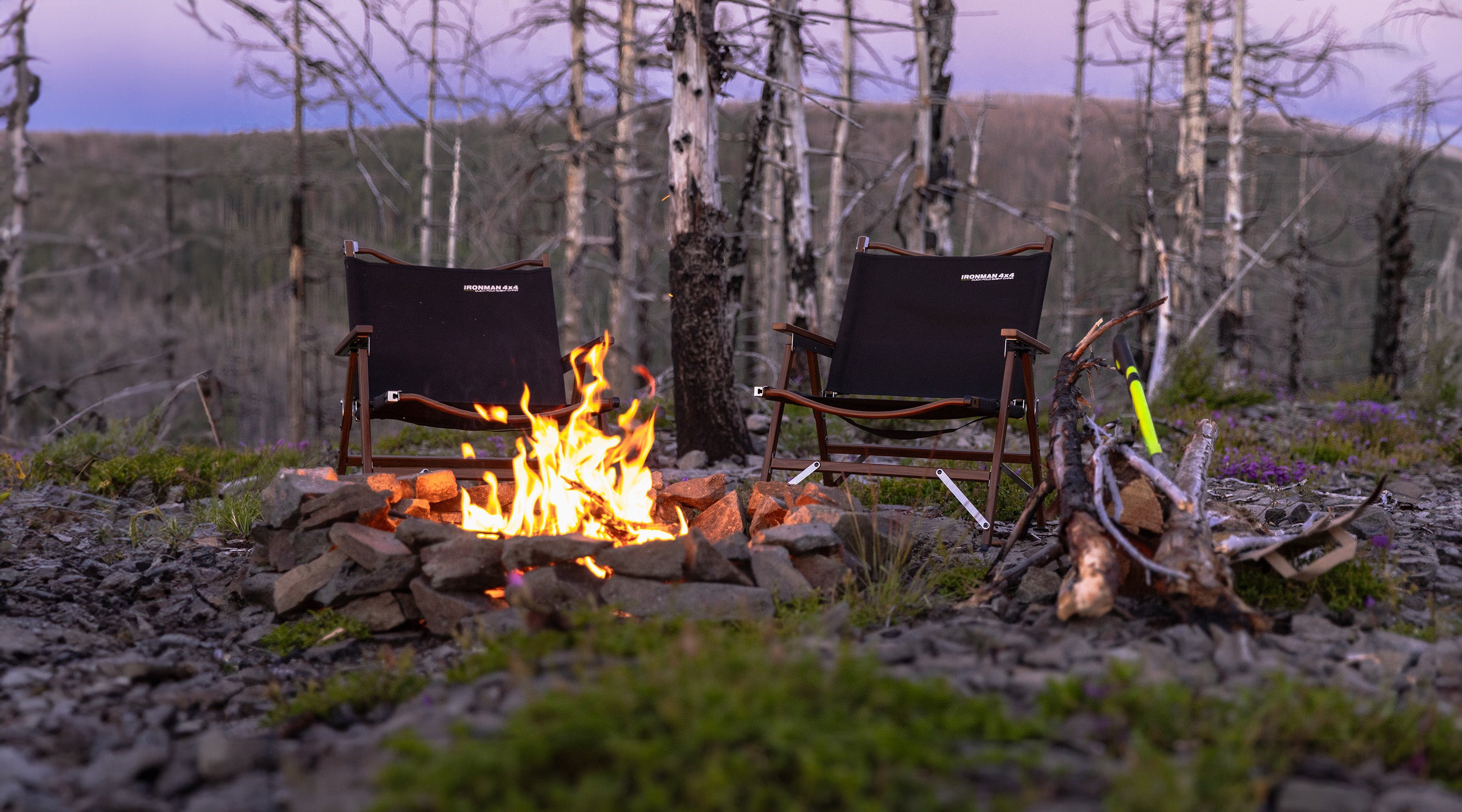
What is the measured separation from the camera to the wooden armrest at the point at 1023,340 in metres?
3.51

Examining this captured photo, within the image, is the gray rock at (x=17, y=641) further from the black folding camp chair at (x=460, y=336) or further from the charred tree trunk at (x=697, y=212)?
the charred tree trunk at (x=697, y=212)

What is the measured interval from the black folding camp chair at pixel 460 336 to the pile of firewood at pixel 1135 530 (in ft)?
6.17

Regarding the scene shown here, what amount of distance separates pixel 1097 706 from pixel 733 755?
0.69 meters

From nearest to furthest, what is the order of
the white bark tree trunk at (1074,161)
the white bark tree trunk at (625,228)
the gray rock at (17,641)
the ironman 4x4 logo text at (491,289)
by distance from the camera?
1. the gray rock at (17,641)
2. the ironman 4x4 logo text at (491,289)
3. the white bark tree trunk at (625,228)
4. the white bark tree trunk at (1074,161)

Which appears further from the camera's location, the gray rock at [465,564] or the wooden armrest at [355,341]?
the wooden armrest at [355,341]

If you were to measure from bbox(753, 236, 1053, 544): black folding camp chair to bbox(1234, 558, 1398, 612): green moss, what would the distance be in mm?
1113

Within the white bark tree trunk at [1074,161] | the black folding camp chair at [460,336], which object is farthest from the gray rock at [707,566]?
the white bark tree trunk at [1074,161]

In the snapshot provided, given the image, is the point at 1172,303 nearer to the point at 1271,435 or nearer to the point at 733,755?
the point at 1271,435

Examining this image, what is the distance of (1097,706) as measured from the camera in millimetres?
1633

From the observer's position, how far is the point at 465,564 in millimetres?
2682

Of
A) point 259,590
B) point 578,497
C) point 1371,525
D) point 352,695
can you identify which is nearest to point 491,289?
point 578,497

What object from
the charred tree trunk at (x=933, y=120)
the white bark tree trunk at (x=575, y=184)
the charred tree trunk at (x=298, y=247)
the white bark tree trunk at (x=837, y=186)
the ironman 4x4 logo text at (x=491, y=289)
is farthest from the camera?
the white bark tree trunk at (x=837, y=186)

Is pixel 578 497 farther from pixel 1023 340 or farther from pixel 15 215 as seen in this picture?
pixel 15 215

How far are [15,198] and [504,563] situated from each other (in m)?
10.5
